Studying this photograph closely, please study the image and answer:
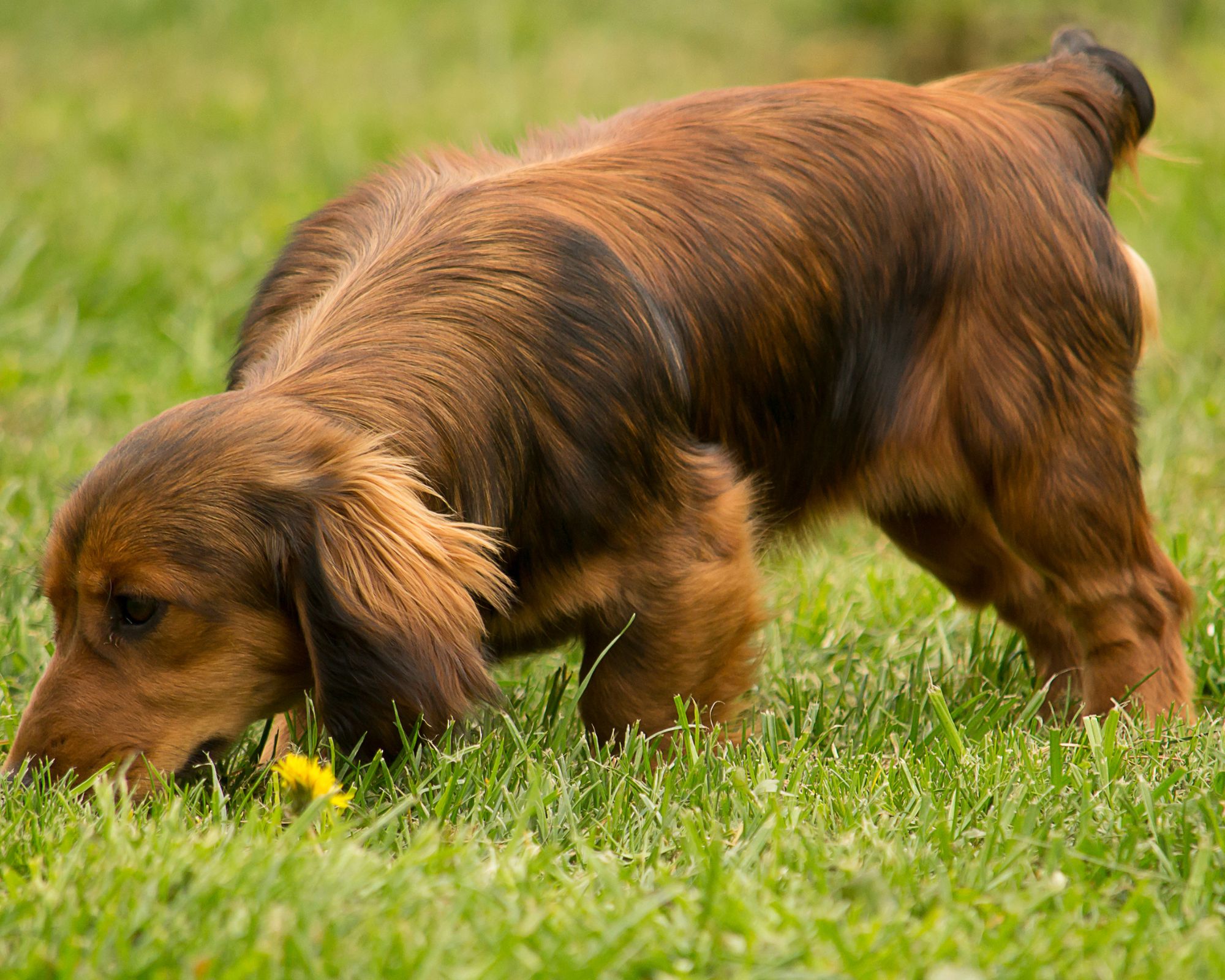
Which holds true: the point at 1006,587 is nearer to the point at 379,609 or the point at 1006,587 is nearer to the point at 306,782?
the point at 379,609

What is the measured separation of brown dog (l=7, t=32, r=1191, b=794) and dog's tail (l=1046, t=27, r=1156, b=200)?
0.01 meters

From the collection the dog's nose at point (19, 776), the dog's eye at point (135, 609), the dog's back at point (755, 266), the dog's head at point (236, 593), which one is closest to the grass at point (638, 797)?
the dog's nose at point (19, 776)

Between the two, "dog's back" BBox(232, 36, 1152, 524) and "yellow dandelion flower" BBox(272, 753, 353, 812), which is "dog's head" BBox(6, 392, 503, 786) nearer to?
"yellow dandelion flower" BBox(272, 753, 353, 812)

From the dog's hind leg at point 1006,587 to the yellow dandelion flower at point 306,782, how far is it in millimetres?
1763

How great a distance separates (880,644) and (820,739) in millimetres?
708

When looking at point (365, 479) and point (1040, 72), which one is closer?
point (365, 479)

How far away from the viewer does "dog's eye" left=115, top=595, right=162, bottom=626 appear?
268 cm

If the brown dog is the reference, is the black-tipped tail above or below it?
above

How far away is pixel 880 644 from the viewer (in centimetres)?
382

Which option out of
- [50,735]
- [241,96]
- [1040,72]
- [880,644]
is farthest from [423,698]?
[241,96]

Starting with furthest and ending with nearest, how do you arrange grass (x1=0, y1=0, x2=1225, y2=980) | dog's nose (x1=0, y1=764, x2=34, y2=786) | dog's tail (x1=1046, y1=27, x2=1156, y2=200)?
dog's tail (x1=1046, y1=27, x2=1156, y2=200) < dog's nose (x1=0, y1=764, x2=34, y2=786) < grass (x1=0, y1=0, x2=1225, y2=980)

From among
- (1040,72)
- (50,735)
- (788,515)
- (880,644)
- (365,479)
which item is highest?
(1040,72)

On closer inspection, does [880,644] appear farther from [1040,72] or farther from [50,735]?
[50,735]

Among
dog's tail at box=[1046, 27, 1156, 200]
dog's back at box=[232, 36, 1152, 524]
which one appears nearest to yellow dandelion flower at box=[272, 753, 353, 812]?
dog's back at box=[232, 36, 1152, 524]
